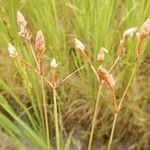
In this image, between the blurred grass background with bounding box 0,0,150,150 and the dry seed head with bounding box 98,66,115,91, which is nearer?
the dry seed head with bounding box 98,66,115,91

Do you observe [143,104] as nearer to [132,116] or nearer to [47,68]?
[132,116]

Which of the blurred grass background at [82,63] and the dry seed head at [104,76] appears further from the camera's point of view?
the blurred grass background at [82,63]

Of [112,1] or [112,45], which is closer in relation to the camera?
[112,1]

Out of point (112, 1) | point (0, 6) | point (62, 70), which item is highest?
point (0, 6)

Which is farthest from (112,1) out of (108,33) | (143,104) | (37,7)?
(143,104)

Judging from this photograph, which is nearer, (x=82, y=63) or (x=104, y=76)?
(x=104, y=76)

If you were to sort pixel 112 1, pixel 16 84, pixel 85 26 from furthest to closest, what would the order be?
pixel 16 84 < pixel 85 26 < pixel 112 1

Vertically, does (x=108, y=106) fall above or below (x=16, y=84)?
below

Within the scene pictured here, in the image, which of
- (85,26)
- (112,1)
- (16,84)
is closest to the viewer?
(112,1)
